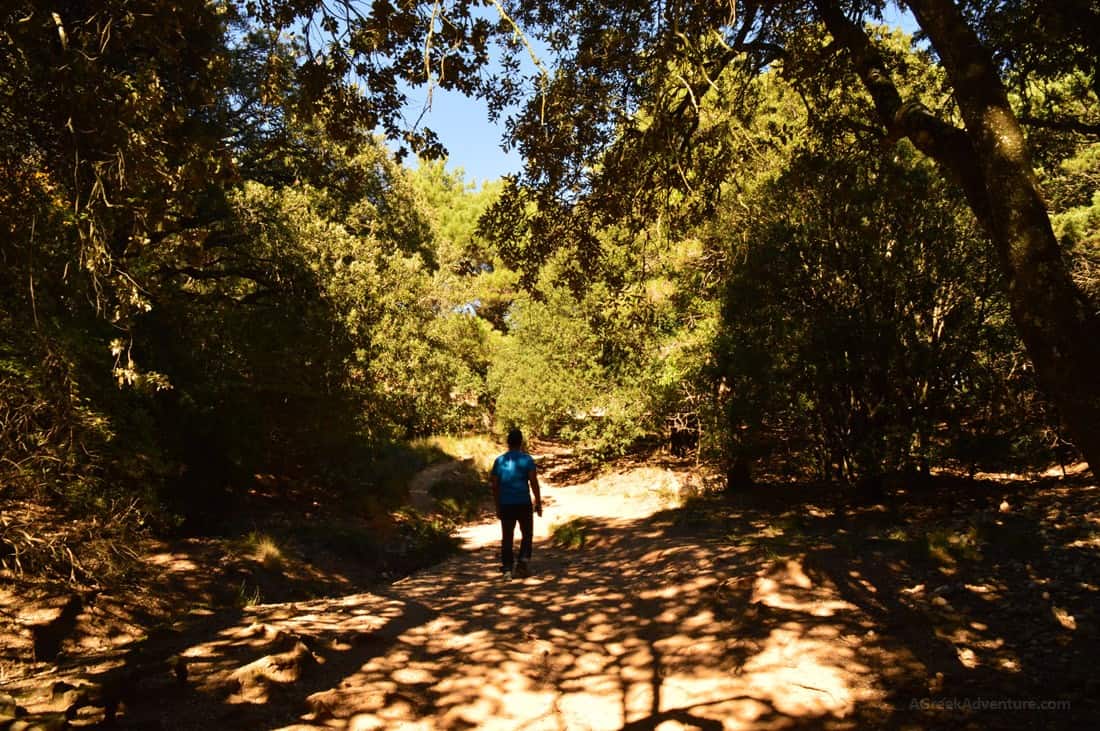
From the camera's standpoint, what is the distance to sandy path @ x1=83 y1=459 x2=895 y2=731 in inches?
148

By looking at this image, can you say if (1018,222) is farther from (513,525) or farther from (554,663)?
(513,525)

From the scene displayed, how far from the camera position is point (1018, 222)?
3113 millimetres

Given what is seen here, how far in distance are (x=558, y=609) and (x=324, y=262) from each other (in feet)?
38.0

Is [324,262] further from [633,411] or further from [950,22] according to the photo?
[950,22]

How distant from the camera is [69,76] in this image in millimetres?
4000

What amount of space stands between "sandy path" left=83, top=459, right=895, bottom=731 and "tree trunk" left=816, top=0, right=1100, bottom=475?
215 centimetres

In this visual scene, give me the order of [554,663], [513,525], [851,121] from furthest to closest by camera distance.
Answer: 1. [513,525]
2. [851,121]
3. [554,663]

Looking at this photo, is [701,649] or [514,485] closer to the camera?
[701,649]

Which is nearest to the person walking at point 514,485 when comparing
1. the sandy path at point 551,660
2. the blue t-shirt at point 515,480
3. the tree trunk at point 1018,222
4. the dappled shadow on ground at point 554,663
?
the blue t-shirt at point 515,480

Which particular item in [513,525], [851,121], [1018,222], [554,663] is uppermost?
[851,121]

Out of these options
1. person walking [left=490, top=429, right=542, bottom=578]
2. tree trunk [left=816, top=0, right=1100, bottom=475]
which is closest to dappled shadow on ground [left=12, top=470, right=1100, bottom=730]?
person walking [left=490, top=429, right=542, bottom=578]

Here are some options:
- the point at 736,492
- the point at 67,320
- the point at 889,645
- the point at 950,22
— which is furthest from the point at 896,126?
the point at 736,492

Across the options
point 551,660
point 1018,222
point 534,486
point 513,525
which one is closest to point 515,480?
point 534,486

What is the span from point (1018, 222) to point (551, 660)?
422cm
